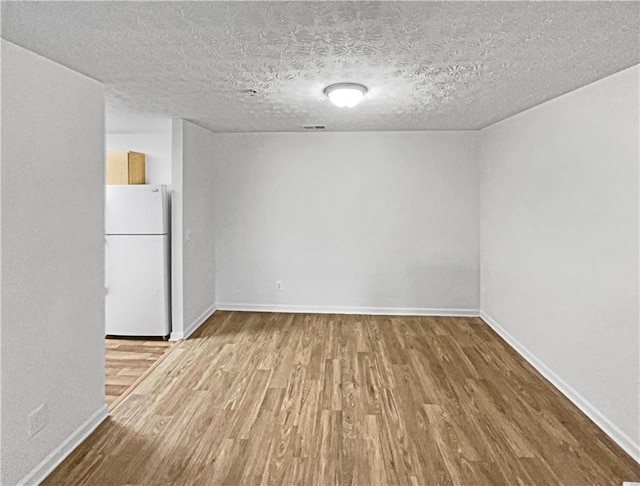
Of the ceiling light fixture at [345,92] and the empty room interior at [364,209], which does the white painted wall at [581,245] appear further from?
the ceiling light fixture at [345,92]

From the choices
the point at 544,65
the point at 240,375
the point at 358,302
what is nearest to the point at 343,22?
the point at 544,65

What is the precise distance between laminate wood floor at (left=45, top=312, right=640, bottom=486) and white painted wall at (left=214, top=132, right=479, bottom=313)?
1.29m

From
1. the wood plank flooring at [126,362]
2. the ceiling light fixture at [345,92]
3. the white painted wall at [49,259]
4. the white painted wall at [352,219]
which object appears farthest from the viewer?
the white painted wall at [352,219]

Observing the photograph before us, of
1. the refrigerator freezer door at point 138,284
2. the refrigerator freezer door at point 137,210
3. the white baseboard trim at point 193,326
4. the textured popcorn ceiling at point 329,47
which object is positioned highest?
the textured popcorn ceiling at point 329,47

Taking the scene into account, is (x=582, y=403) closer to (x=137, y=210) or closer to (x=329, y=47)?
(x=329, y=47)

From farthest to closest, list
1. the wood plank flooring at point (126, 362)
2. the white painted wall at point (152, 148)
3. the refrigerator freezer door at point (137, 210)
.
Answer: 1. the white painted wall at point (152, 148)
2. the refrigerator freezer door at point (137, 210)
3. the wood plank flooring at point (126, 362)

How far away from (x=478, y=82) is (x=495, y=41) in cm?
91

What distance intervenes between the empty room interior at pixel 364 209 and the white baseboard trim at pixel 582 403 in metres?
0.02

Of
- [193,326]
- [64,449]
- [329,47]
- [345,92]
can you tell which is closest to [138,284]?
[193,326]

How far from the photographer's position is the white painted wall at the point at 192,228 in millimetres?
4805

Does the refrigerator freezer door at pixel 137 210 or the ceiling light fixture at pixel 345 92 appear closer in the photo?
the ceiling light fixture at pixel 345 92

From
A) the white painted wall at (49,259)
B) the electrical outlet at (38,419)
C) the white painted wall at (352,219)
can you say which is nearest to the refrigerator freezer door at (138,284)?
the white painted wall at (352,219)

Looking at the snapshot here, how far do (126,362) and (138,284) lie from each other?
944 millimetres

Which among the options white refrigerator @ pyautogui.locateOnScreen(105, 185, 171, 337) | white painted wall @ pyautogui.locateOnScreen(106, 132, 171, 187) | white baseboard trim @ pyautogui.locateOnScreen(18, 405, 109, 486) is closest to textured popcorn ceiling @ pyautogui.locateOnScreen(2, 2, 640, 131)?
white refrigerator @ pyautogui.locateOnScreen(105, 185, 171, 337)
